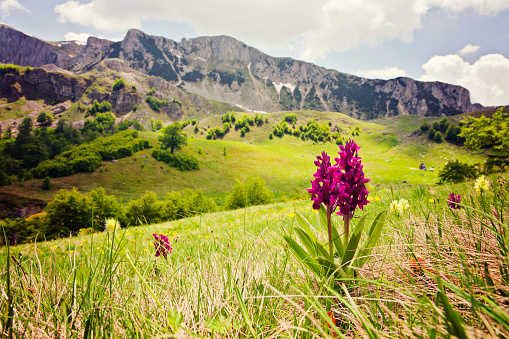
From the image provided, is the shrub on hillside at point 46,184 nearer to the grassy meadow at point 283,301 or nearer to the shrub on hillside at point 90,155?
the shrub on hillside at point 90,155

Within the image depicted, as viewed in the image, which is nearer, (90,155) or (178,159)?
(90,155)

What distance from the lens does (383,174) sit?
82250mm

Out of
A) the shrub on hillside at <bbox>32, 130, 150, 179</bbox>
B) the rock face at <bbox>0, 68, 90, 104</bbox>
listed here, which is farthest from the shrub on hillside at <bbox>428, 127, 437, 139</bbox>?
the rock face at <bbox>0, 68, 90, 104</bbox>

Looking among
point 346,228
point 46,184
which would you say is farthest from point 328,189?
point 46,184

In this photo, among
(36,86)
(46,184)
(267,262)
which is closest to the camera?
(267,262)

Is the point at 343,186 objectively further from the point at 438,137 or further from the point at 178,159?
the point at 438,137

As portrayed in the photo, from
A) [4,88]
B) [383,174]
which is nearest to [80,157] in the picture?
[383,174]

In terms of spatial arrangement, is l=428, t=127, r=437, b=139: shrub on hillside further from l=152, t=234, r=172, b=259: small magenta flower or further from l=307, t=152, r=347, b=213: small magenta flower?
l=152, t=234, r=172, b=259: small magenta flower

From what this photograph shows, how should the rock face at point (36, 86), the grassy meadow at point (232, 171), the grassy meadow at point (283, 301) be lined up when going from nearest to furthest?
1. the grassy meadow at point (283, 301)
2. the grassy meadow at point (232, 171)
3. the rock face at point (36, 86)

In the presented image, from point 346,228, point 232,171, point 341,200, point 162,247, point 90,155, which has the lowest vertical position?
point 90,155

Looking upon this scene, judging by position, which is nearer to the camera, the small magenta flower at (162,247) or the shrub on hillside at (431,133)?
the small magenta flower at (162,247)

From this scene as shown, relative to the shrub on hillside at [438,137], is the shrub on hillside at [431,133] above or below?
above

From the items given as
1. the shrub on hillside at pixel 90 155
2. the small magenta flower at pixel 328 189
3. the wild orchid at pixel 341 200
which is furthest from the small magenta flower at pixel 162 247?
the shrub on hillside at pixel 90 155

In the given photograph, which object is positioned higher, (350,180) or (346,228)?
(350,180)
